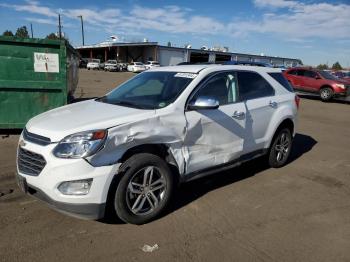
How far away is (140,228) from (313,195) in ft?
8.60

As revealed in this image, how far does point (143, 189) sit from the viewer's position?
402cm

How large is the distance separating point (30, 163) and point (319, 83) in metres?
19.3

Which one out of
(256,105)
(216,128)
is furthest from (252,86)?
(216,128)

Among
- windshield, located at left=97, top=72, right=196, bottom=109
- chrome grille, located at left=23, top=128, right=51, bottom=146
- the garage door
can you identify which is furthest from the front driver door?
the garage door

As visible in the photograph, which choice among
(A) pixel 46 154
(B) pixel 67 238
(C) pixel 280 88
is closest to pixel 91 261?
(B) pixel 67 238

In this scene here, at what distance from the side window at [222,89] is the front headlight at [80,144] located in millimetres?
1512

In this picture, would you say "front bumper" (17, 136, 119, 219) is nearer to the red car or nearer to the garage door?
the red car

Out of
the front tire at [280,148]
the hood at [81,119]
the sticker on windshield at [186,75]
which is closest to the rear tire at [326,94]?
the front tire at [280,148]

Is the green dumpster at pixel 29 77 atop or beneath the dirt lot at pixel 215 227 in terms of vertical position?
atop

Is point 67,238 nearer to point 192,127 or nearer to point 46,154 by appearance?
point 46,154

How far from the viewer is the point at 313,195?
5.22 metres

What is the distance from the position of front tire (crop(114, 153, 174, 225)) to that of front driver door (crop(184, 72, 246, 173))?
1.43 ft

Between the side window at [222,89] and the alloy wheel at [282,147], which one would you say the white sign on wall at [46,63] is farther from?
the alloy wheel at [282,147]

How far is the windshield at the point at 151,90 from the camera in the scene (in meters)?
4.49
